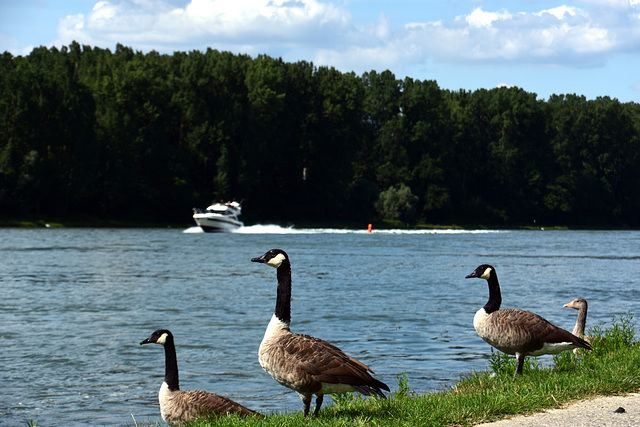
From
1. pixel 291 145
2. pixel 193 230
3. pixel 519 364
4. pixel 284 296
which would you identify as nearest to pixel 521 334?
pixel 519 364

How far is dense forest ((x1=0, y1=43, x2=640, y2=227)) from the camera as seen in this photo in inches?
3664

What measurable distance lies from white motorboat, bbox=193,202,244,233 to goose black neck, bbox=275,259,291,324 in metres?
79.7

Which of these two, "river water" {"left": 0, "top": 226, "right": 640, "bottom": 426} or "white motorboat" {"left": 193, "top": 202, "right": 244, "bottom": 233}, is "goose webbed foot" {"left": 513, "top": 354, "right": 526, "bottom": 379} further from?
"white motorboat" {"left": 193, "top": 202, "right": 244, "bottom": 233}

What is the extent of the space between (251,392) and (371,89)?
412 feet

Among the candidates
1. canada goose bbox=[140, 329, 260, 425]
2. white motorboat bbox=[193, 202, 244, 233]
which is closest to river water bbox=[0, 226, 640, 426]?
canada goose bbox=[140, 329, 260, 425]

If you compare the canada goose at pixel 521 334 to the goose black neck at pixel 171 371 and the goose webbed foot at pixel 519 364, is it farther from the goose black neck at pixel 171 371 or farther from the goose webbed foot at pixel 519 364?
the goose black neck at pixel 171 371

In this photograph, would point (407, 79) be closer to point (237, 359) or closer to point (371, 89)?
point (371, 89)

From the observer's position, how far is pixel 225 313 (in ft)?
94.0

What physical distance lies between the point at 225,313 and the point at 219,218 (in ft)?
209

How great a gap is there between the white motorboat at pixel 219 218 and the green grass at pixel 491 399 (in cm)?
7850

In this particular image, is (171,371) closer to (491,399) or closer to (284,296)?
(284,296)

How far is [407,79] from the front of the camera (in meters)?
140

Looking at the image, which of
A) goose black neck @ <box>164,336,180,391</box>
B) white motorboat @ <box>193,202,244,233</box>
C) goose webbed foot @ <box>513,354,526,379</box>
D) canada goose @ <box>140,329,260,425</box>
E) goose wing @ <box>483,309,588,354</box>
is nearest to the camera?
canada goose @ <box>140,329,260,425</box>

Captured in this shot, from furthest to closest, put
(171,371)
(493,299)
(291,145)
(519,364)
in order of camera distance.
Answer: (291,145), (493,299), (519,364), (171,371)
